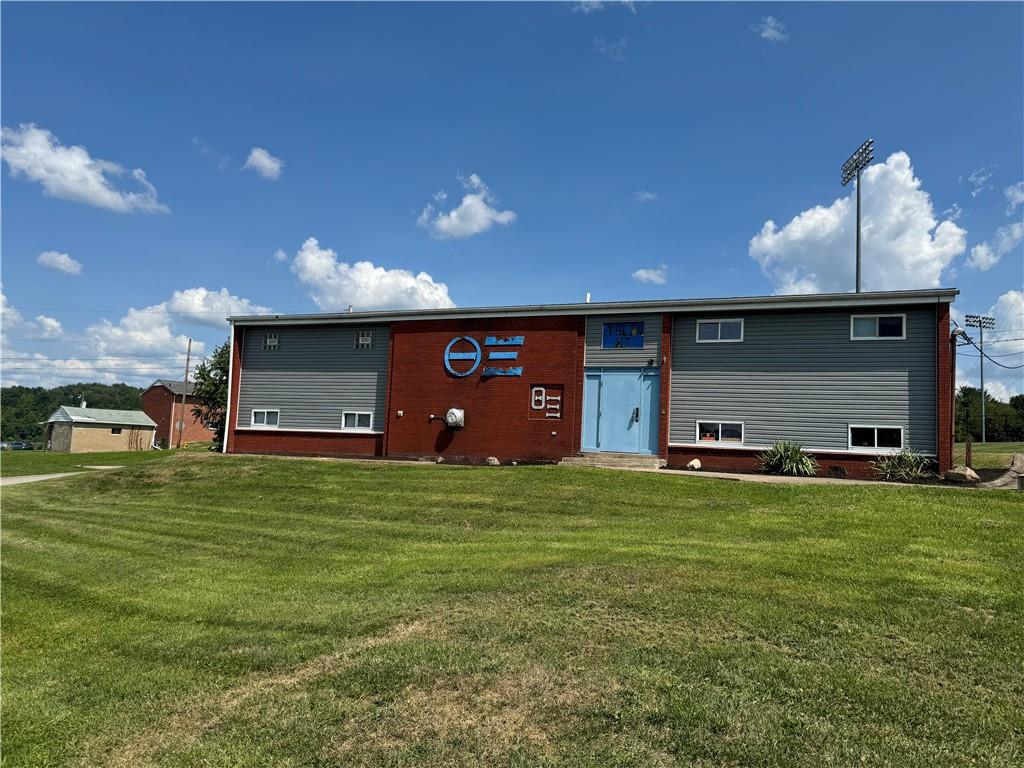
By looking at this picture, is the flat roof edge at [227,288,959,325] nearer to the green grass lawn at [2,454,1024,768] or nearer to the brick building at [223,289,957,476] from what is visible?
the brick building at [223,289,957,476]

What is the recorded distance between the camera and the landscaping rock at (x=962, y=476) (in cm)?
1648

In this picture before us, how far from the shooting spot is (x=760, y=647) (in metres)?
5.27

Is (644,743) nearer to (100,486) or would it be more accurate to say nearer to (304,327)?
(100,486)

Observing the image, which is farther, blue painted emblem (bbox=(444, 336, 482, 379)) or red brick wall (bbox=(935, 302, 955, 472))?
blue painted emblem (bbox=(444, 336, 482, 379))

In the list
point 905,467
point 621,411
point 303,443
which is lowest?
point 303,443

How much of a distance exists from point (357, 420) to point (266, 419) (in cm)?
402

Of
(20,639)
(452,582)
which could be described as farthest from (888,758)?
(20,639)

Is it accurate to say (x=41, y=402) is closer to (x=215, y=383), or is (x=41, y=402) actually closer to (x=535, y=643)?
(x=215, y=383)

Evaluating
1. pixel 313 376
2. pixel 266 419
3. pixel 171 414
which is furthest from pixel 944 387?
pixel 171 414

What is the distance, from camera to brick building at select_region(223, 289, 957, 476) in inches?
710

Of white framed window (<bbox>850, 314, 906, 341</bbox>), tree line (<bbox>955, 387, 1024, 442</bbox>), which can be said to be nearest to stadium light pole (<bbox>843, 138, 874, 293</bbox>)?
white framed window (<bbox>850, 314, 906, 341</bbox>)

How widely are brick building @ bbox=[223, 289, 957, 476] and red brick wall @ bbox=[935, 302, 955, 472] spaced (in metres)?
0.04

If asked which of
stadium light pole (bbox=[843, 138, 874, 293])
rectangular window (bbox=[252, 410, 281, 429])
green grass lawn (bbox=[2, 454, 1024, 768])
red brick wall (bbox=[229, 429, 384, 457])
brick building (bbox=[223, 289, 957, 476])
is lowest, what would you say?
green grass lawn (bbox=[2, 454, 1024, 768])

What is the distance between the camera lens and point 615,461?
20062 millimetres
